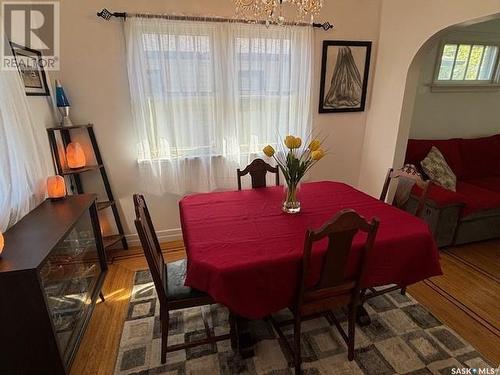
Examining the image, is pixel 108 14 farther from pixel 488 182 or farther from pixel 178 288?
pixel 488 182

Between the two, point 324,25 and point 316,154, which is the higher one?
point 324,25

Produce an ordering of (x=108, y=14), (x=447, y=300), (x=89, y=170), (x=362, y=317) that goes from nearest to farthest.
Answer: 1. (x=362, y=317)
2. (x=447, y=300)
3. (x=108, y=14)
4. (x=89, y=170)

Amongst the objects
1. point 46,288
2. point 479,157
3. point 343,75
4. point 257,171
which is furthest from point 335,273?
point 479,157

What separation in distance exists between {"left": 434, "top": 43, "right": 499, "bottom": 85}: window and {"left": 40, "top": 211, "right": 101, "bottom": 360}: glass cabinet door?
3.98 meters

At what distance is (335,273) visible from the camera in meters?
1.40

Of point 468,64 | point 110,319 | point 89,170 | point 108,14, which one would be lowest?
point 110,319

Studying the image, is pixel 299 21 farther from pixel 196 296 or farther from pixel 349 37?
pixel 196 296

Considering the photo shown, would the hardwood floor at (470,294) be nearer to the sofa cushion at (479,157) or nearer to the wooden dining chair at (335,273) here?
the wooden dining chair at (335,273)

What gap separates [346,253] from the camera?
1359 millimetres

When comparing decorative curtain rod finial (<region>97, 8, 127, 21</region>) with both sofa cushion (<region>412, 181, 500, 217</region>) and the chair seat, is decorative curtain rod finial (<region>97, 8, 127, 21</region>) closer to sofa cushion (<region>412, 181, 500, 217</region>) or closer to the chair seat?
the chair seat

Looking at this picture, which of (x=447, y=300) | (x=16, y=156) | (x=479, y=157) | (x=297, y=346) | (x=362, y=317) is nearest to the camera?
(x=297, y=346)

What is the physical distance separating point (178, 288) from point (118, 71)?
1.93 meters

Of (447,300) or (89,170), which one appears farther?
(89,170)

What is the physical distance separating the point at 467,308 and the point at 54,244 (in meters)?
2.72
